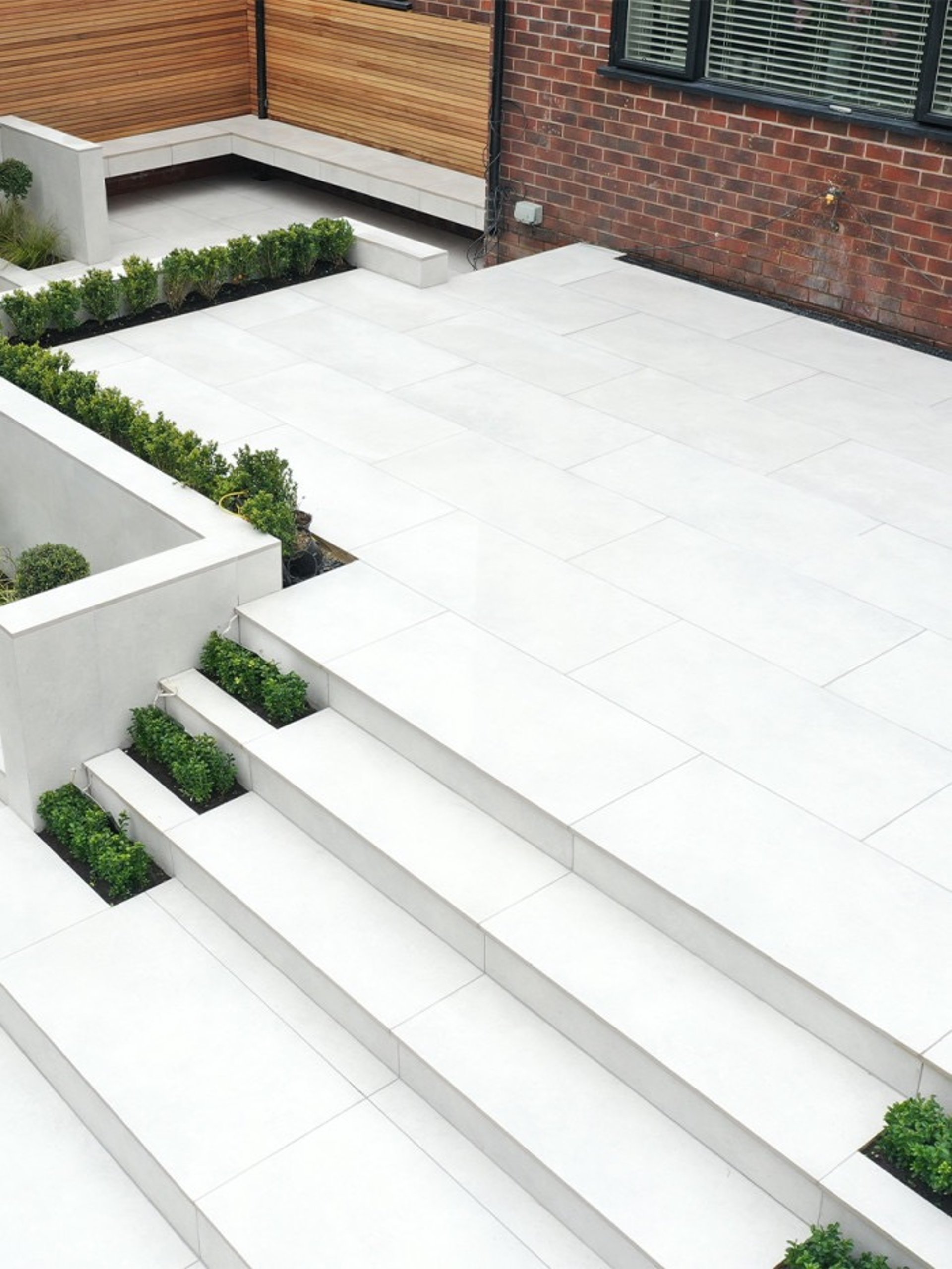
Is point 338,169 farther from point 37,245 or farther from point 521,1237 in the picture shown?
point 521,1237

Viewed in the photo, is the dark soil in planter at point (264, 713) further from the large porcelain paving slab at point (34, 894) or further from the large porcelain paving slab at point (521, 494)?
the large porcelain paving slab at point (521, 494)

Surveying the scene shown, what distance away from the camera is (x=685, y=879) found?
160 inches

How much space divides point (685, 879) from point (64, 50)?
859cm

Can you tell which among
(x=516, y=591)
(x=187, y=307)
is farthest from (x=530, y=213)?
(x=516, y=591)

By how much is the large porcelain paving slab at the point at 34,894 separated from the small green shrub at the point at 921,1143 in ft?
8.55

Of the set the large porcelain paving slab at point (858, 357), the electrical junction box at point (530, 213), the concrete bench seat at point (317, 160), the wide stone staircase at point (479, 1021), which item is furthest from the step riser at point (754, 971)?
the concrete bench seat at point (317, 160)

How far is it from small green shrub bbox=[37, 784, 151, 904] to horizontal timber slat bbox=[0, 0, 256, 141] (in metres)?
6.82

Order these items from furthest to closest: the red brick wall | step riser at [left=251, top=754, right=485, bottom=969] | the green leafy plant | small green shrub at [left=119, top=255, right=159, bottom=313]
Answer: small green shrub at [left=119, top=255, right=159, bottom=313]
the red brick wall
the green leafy plant
step riser at [left=251, top=754, right=485, bottom=969]

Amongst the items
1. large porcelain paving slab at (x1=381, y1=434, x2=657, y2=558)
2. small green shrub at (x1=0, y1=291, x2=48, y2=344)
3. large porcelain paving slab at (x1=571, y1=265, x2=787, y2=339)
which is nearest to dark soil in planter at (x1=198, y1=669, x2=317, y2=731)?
large porcelain paving slab at (x1=381, y1=434, x2=657, y2=558)

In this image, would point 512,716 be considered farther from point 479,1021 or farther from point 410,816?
point 479,1021

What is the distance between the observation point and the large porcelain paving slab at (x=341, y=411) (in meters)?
6.65

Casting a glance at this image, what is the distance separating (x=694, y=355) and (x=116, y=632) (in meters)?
3.76

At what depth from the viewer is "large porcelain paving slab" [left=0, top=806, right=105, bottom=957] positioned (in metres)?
4.67

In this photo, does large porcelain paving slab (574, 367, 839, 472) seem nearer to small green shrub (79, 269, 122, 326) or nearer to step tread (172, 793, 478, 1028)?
small green shrub (79, 269, 122, 326)
